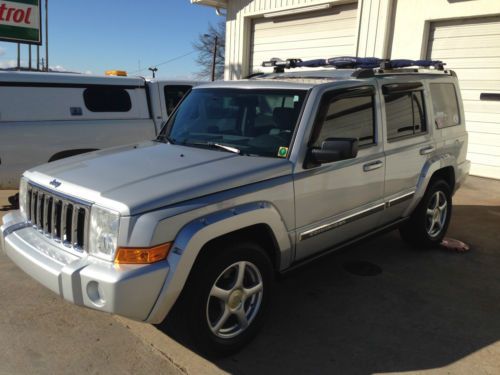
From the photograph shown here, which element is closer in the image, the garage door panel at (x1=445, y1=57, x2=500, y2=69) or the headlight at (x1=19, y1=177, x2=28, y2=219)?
the headlight at (x1=19, y1=177, x2=28, y2=219)

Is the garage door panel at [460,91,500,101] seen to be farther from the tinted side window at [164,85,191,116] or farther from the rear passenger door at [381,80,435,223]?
the tinted side window at [164,85,191,116]

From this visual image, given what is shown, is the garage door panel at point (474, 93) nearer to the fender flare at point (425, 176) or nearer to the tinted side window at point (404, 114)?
the fender flare at point (425, 176)

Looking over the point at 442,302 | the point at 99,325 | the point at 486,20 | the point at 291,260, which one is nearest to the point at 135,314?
the point at 99,325

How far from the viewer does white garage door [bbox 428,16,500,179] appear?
28.5 feet

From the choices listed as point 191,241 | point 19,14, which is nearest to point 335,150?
point 191,241

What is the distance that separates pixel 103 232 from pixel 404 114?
3.11 m

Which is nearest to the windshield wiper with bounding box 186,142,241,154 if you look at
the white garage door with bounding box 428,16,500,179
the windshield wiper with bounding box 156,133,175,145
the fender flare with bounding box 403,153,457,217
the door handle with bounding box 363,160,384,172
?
the windshield wiper with bounding box 156,133,175,145

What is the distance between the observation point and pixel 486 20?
28.3ft

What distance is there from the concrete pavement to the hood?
97cm

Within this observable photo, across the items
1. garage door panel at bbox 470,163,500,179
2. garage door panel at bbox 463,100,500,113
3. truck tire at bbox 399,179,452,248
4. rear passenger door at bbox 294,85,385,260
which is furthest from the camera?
garage door panel at bbox 470,163,500,179

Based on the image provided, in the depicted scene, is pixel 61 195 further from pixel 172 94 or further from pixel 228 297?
pixel 172 94

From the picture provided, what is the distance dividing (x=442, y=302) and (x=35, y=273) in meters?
3.18

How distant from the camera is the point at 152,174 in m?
2.98

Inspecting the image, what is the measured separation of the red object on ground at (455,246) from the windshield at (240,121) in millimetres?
2841
